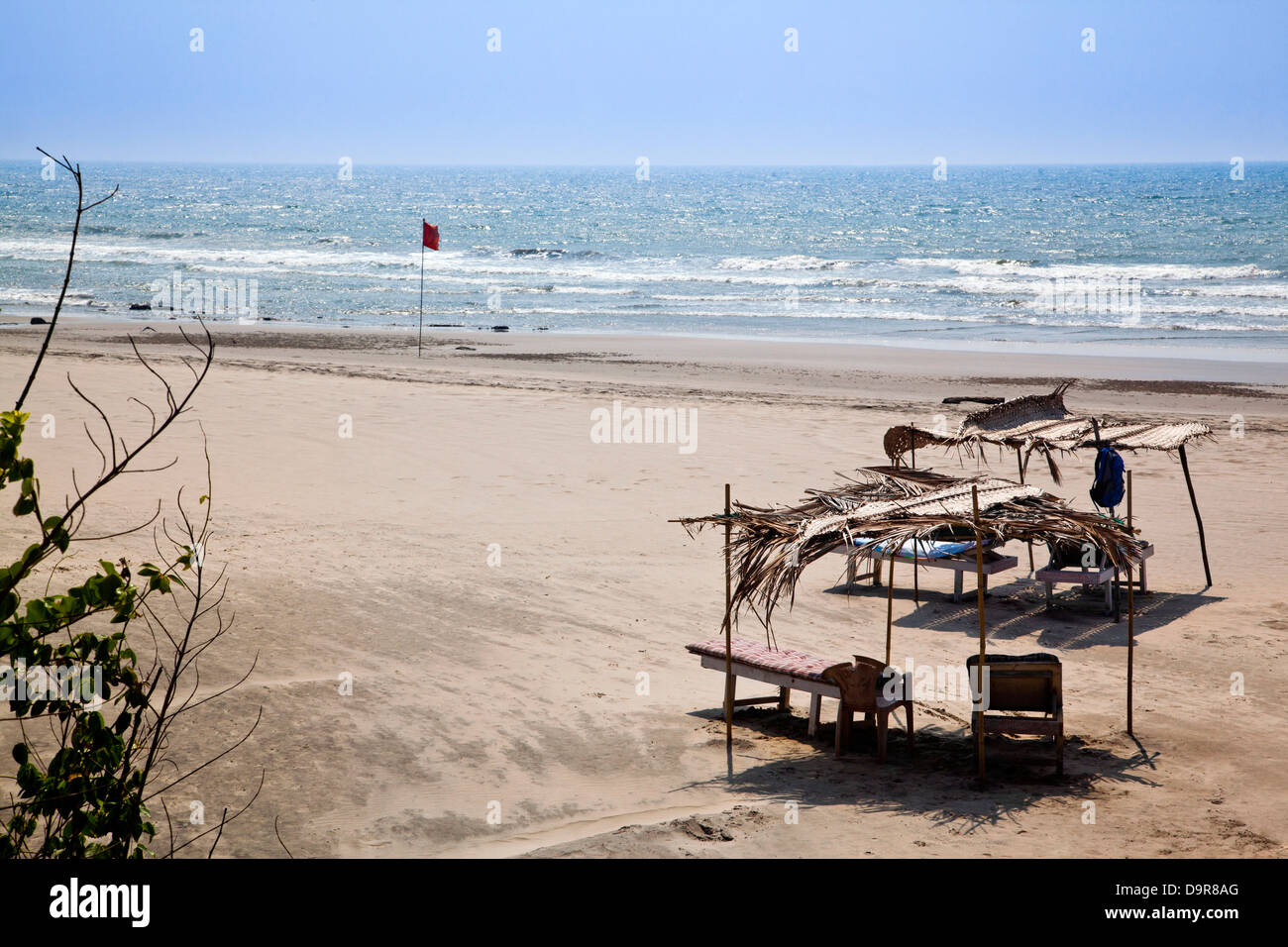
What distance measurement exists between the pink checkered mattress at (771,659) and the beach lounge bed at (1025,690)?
0.91 metres

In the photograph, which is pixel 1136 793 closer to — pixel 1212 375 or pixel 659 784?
pixel 659 784

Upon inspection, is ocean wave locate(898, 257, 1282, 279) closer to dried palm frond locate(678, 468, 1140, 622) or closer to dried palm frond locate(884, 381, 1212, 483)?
dried palm frond locate(884, 381, 1212, 483)

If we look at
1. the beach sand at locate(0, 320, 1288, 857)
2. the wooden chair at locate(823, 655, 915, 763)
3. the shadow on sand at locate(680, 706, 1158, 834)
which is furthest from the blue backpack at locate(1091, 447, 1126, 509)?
the wooden chair at locate(823, 655, 915, 763)

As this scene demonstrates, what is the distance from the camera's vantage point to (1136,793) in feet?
20.2

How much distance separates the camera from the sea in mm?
33406

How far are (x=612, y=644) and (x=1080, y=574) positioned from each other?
410cm

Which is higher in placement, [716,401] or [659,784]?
[716,401]

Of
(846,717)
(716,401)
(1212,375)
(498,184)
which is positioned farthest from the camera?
(498,184)

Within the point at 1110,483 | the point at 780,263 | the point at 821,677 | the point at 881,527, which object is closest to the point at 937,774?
the point at 821,677

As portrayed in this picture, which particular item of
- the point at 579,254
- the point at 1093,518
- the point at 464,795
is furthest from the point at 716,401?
the point at 579,254

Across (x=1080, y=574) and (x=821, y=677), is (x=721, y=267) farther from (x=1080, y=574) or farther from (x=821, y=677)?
(x=821, y=677)

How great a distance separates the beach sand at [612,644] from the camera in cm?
578

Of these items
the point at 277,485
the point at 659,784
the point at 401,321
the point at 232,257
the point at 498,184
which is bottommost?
the point at 659,784
